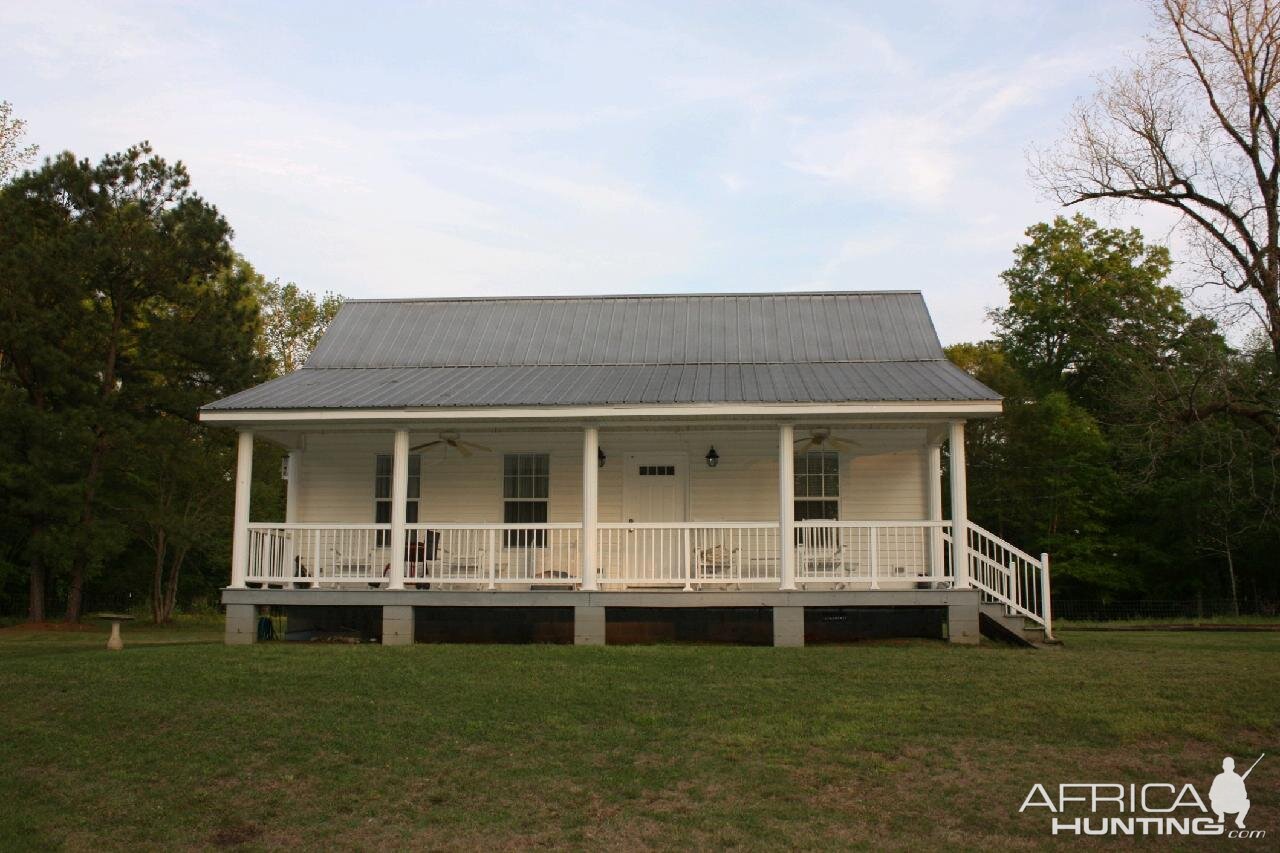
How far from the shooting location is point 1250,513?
33.1 m

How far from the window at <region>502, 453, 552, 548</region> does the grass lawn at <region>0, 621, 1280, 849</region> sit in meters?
4.69

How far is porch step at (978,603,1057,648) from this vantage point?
596 inches

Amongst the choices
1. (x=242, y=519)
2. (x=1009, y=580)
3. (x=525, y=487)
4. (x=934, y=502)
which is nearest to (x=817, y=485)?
(x=934, y=502)

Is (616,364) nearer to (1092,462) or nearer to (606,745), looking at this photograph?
(606,745)

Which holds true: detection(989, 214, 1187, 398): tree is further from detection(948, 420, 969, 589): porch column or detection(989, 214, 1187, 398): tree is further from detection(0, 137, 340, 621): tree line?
detection(0, 137, 340, 621): tree line

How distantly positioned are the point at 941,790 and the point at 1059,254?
35.8m

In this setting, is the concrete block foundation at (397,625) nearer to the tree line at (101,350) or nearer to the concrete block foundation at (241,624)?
the concrete block foundation at (241,624)

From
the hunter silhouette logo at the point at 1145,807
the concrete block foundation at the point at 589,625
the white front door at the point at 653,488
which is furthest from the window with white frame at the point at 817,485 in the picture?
the hunter silhouette logo at the point at 1145,807

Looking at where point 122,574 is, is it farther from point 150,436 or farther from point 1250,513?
point 1250,513

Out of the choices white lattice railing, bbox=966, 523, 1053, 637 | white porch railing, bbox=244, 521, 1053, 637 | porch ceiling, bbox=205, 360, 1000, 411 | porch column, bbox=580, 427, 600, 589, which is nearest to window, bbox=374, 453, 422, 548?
white porch railing, bbox=244, 521, 1053, 637

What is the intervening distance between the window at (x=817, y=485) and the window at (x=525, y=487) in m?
4.18

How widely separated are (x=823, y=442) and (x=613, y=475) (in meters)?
3.57

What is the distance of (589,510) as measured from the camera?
16016 millimetres

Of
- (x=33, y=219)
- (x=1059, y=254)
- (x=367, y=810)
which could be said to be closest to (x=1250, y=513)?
(x=1059, y=254)
